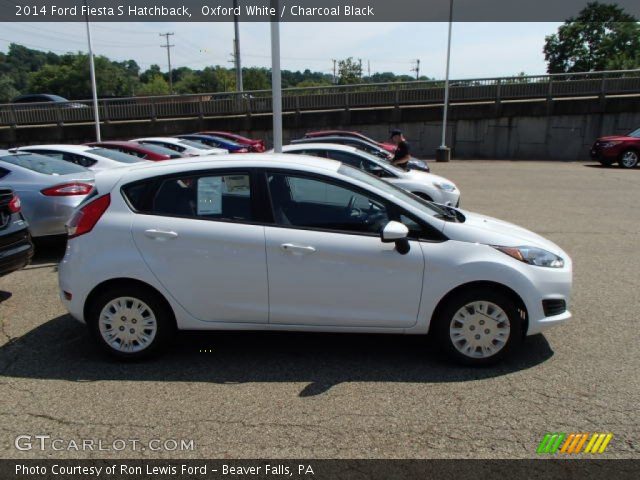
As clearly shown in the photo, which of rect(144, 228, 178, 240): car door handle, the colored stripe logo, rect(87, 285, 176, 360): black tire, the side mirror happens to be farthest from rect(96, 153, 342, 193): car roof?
the colored stripe logo

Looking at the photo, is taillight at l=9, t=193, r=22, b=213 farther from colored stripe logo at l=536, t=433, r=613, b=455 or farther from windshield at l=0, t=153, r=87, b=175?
colored stripe logo at l=536, t=433, r=613, b=455

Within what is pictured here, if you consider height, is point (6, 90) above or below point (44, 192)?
above

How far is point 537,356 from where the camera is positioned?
13.3 ft

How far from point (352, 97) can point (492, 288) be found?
2224 cm

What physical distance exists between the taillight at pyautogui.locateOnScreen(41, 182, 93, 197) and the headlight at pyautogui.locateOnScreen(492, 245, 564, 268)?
220 inches

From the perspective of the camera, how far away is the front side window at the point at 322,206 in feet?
12.6

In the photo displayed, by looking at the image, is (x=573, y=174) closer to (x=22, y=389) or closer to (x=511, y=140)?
(x=511, y=140)

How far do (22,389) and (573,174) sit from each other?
18158 millimetres

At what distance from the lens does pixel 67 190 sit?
6844 mm

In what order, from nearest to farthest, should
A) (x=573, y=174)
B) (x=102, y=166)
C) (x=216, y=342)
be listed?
1. (x=216, y=342)
2. (x=102, y=166)
3. (x=573, y=174)

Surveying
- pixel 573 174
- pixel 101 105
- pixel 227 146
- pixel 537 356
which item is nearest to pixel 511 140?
pixel 573 174

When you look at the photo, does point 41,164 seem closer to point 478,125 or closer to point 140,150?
point 140,150

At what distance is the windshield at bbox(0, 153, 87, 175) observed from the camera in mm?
7070
